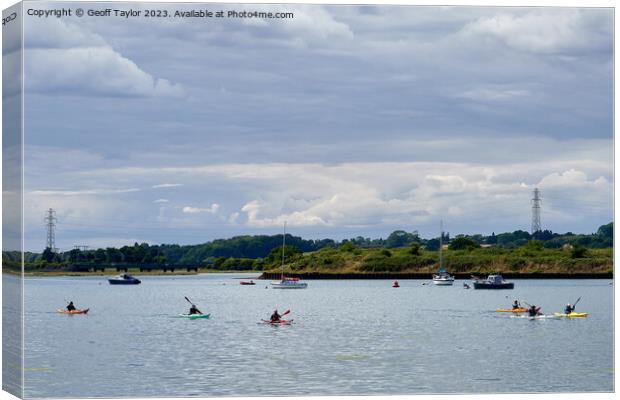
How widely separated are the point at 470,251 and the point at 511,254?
34.1 feet

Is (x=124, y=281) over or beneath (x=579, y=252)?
beneath

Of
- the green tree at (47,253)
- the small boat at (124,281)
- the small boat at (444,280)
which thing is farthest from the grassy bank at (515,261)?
the green tree at (47,253)

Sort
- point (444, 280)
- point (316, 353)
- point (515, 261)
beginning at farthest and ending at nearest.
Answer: point (444, 280), point (515, 261), point (316, 353)

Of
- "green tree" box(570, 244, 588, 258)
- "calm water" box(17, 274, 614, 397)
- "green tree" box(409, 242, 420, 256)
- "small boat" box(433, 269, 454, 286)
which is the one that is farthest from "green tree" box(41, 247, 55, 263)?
"green tree" box(409, 242, 420, 256)

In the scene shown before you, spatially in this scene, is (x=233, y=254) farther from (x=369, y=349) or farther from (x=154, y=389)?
(x=154, y=389)

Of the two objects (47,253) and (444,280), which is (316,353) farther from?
(444,280)

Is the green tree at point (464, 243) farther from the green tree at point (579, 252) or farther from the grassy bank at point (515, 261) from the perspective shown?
the green tree at point (579, 252)

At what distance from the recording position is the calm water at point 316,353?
3638cm

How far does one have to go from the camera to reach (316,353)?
46188 millimetres

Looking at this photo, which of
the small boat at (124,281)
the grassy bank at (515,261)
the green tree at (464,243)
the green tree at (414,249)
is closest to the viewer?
the grassy bank at (515,261)

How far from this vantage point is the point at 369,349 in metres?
50.4

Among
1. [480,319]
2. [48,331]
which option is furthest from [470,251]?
[48,331]

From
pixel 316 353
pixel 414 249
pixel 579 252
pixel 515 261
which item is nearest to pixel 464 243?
pixel 515 261

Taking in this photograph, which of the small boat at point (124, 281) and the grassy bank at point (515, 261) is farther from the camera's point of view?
the small boat at point (124, 281)
